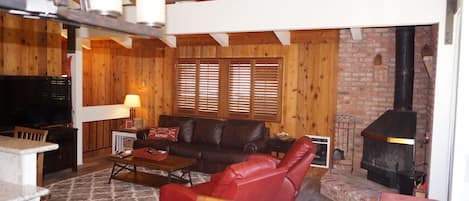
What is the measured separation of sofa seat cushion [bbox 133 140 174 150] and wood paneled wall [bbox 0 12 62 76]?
1.75 meters

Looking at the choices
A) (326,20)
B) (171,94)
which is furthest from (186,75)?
(326,20)

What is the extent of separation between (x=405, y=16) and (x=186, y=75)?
4.57m

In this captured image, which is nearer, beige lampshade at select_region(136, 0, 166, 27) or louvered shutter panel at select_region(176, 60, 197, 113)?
beige lampshade at select_region(136, 0, 166, 27)

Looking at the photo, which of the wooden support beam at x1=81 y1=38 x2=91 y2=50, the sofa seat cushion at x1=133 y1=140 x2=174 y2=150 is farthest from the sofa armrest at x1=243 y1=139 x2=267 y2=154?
the wooden support beam at x1=81 y1=38 x2=91 y2=50

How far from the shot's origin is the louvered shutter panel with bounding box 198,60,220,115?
7289 millimetres

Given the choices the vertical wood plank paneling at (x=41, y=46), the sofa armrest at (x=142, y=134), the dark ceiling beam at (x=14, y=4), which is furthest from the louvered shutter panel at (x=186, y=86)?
the dark ceiling beam at (x=14, y=4)

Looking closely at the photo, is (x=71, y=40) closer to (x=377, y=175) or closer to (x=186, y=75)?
(x=186, y=75)

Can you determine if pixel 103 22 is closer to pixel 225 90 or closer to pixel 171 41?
pixel 225 90

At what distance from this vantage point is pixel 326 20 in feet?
14.5

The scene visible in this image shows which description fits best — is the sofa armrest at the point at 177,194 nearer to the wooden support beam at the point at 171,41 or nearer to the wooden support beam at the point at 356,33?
the wooden support beam at the point at 356,33

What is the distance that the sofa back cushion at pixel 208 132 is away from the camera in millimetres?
6605

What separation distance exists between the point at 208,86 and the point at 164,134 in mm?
1331

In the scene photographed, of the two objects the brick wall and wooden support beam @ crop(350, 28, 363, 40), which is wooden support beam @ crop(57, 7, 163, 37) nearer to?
wooden support beam @ crop(350, 28, 363, 40)

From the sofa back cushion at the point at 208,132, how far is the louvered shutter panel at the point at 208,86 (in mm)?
619
